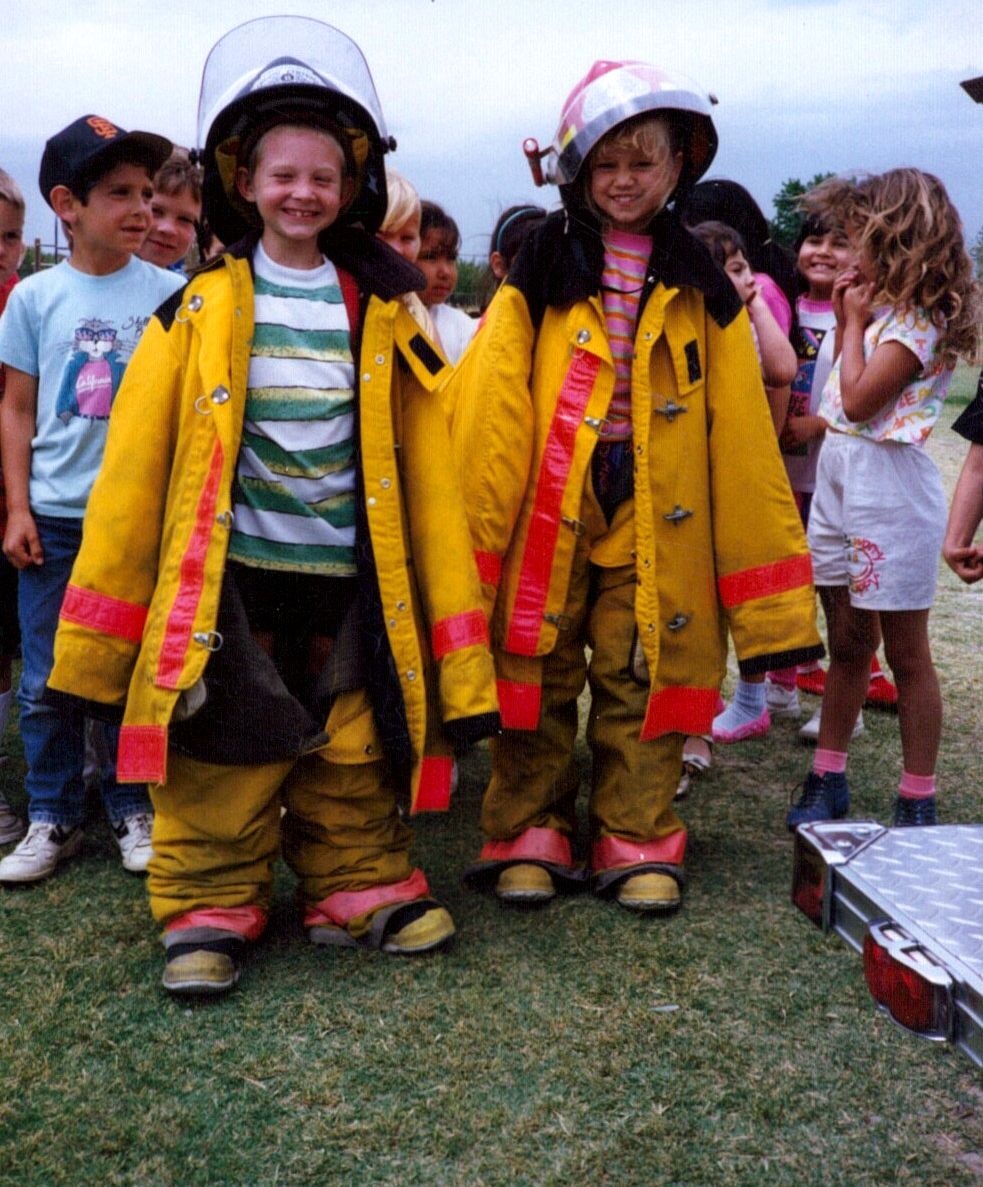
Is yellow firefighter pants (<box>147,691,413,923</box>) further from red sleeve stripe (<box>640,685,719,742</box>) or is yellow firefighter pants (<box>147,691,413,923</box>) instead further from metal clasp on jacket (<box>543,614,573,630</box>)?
red sleeve stripe (<box>640,685,719,742</box>)

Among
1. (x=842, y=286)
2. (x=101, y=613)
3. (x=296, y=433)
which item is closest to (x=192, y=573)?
(x=101, y=613)

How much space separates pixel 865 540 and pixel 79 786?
7.22ft

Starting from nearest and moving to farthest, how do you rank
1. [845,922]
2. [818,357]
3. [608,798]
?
[845,922], [608,798], [818,357]

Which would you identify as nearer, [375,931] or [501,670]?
[375,931]

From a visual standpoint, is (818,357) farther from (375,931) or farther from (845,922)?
(845,922)

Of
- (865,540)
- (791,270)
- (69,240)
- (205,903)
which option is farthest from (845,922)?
(791,270)

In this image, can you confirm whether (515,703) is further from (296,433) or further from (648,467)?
(296,433)

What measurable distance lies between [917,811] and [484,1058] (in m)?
1.60

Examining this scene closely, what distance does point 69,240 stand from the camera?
3.48 metres

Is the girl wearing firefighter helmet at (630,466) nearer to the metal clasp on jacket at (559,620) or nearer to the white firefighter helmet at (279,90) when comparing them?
the metal clasp on jacket at (559,620)

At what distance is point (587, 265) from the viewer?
3219 mm

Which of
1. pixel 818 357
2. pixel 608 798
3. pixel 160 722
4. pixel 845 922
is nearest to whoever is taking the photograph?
pixel 845 922

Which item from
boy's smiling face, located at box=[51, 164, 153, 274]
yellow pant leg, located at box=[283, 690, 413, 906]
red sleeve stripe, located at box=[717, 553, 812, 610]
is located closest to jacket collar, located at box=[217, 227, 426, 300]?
boy's smiling face, located at box=[51, 164, 153, 274]

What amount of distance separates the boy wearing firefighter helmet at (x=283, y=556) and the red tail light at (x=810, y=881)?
3.43 ft
